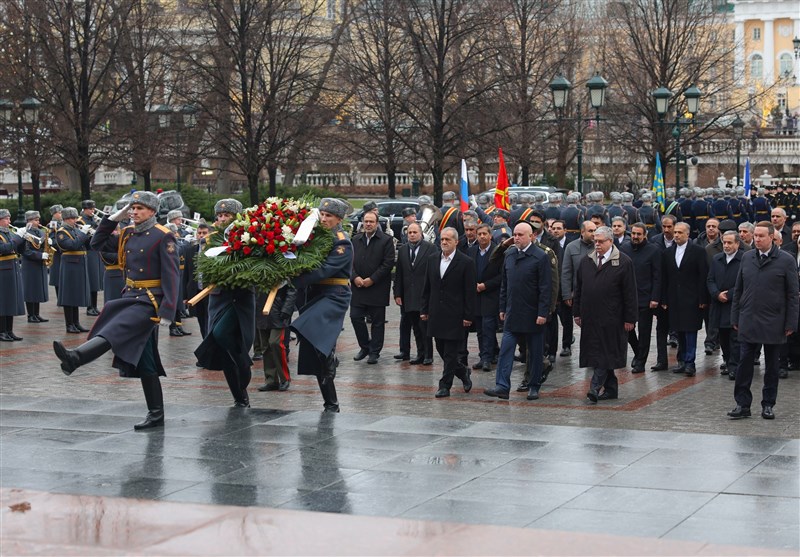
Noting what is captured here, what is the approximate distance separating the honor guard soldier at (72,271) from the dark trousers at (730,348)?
35.2ft

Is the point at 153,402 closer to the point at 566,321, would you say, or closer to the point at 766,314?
the point at 766,314

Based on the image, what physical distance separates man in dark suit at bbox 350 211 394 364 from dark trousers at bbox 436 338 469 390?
320 cm

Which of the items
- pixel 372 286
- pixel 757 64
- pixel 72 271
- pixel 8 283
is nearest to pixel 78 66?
pixel 72 271

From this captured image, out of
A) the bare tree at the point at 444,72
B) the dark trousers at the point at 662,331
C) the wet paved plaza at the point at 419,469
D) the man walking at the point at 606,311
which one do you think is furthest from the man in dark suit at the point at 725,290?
the bare tree at the point at 444,72

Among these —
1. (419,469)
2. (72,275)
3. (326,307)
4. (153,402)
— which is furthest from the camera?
(72,275)

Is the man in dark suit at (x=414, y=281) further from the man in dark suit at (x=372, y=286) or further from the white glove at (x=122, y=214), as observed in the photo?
the white glove at (x=122, y=214)

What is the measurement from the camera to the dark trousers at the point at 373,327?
56.2 feet

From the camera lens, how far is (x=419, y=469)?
967 centimetres

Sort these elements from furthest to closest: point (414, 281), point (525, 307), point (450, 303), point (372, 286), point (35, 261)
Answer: point (35, 261) < point (372, 286) < point (414, 281) < point (450, 303) < point (525, 307)

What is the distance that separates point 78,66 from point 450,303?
27.0 metres

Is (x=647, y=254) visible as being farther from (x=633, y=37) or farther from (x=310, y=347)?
(x=633, y=37)

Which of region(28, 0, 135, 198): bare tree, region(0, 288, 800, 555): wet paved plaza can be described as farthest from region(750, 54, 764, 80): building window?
region(0, 288, 800, 555): wet paved plaza

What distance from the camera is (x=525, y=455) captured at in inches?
400

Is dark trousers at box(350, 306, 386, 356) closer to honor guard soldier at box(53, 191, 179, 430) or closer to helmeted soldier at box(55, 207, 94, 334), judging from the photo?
honor guard soldier at box(53, 191, 179, 430)
